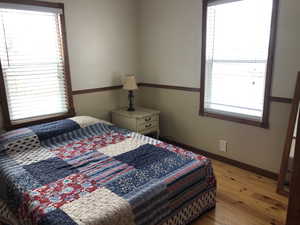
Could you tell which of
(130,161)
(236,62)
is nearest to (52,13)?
(130,161)

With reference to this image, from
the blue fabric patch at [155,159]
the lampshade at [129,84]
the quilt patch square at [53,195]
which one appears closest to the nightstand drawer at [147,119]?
the lampshade at [129,84]

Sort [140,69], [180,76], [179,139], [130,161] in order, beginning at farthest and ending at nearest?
[140,69] → [179,139] → [180,76] → [130,161]

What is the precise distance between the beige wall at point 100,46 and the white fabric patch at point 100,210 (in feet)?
6.24

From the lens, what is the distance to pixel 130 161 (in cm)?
208

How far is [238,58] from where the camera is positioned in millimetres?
2686

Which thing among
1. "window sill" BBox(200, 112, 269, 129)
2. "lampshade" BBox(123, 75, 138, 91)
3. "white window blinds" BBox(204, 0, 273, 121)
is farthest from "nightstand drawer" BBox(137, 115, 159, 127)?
"white window blinds" BBox(204, 0, 273, 121)

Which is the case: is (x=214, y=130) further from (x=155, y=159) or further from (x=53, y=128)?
(x=53, y=128)

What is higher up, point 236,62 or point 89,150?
point 236,62

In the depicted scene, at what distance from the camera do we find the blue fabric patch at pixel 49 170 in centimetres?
184

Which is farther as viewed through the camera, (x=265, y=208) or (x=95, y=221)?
(x=265, y=208)

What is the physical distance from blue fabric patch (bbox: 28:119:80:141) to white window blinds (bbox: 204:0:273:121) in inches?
66.8

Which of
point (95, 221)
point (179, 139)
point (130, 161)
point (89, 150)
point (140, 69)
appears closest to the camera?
point (95, 221)

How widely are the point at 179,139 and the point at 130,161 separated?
158 cm

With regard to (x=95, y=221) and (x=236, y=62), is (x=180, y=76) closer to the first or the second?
(x=236, y=62)
